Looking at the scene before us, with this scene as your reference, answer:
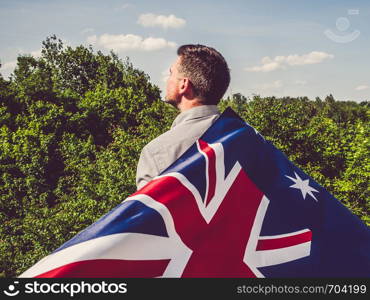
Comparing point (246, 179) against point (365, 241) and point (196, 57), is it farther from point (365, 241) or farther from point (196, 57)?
point (365, 241)

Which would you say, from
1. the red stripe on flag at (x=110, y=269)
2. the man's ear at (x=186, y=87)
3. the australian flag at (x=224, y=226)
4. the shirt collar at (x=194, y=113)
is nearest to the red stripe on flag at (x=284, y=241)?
the australian flag at (x=224, y=226)

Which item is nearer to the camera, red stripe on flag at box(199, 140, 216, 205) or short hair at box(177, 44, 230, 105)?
red stripe on flag at box(199, 140, 216, 205)

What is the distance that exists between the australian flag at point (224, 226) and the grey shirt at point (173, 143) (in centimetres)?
5

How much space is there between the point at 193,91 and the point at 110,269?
3.77 ft

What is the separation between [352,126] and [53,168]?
1230 centimetres

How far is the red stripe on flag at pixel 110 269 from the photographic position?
1935 millimetres

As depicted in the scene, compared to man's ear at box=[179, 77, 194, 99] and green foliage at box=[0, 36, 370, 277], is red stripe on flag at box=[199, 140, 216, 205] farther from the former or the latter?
green foliage at box=[0, 36, 370, 277]

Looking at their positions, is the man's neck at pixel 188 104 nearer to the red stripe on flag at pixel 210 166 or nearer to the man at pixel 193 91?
the man at pixel 193 91

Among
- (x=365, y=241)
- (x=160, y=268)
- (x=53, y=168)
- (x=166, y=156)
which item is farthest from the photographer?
(x=53, y=168)

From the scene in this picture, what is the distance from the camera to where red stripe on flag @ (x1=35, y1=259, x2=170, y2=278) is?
1935 mm

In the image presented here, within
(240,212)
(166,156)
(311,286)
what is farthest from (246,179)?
(311,286)

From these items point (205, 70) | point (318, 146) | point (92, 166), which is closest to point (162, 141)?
point (205, 70)

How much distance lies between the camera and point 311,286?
7.77ft

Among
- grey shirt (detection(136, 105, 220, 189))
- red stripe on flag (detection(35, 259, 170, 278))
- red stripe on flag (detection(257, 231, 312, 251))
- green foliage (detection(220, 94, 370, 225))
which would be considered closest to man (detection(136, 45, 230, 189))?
grey shirt (detection(136, 105, 220, 189))
